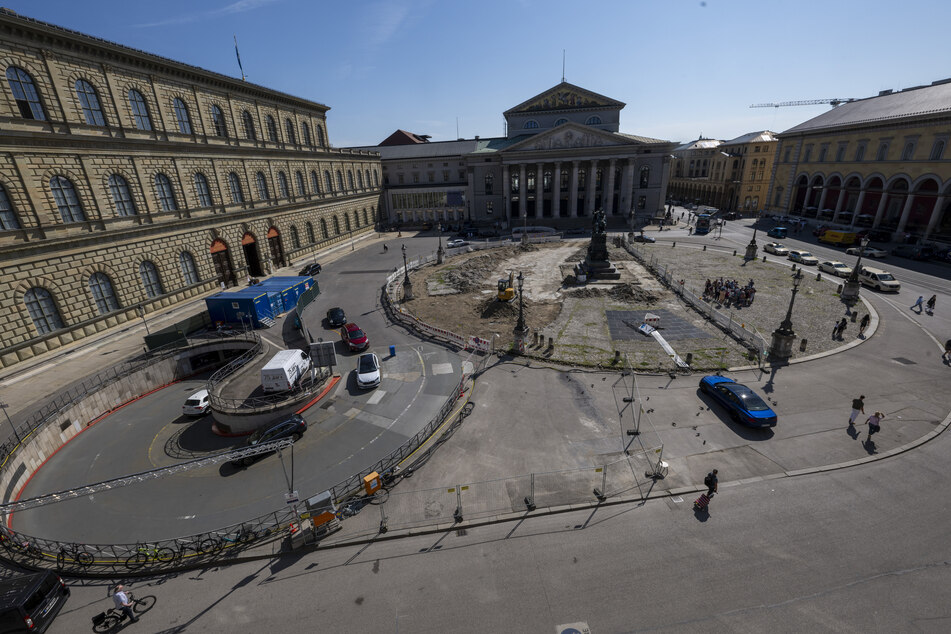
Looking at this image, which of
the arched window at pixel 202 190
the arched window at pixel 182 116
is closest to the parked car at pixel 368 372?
the arched window at pixel 202 190

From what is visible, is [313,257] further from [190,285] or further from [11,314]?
[11,314]

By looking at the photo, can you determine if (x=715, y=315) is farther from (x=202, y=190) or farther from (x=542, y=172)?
(x=542, y=172)

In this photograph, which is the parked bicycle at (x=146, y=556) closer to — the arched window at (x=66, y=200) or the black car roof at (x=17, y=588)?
the black car roof at (x=17, y=588)

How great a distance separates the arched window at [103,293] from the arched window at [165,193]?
9.16m

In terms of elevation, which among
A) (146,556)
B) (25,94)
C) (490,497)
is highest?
(25,94)

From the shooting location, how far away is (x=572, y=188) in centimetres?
8238

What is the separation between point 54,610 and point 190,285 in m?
36.1

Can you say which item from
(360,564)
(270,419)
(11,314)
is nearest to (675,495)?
(360,564)

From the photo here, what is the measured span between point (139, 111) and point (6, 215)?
49.3 feet

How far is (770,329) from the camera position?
31.7 meters

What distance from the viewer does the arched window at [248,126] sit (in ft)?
163

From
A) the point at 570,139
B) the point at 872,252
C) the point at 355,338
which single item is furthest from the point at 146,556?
the point at 570,139

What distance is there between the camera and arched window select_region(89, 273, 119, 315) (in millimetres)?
33438

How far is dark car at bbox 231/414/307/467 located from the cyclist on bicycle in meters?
8.23
